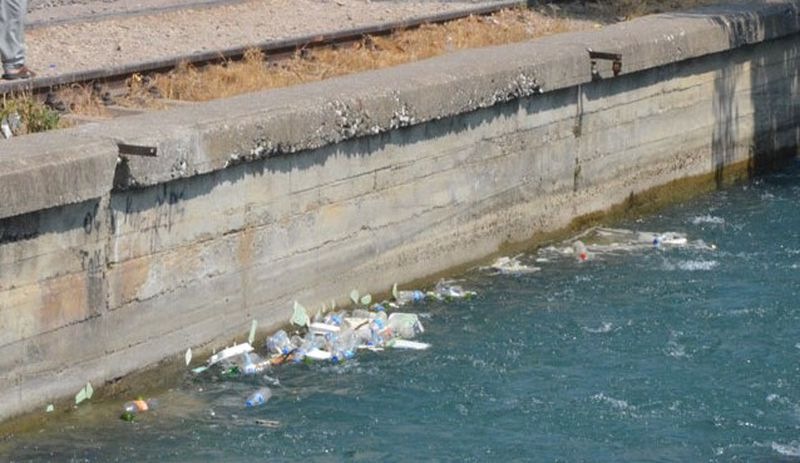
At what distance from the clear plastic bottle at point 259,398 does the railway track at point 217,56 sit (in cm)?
314

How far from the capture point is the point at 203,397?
32.2 feet

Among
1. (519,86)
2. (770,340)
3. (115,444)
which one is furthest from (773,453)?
(519,86)

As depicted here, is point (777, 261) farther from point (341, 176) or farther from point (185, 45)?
point (185, 45)

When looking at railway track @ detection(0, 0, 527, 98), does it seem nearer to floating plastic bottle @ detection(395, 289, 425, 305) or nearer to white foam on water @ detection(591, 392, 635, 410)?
floating plastic bottle @ detection(395, 289, 425, 305)

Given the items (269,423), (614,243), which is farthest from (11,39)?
(614,243)

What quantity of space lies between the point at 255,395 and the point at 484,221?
135 inches

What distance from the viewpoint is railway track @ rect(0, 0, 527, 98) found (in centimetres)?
1181

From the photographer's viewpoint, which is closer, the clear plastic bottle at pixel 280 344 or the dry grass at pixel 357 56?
the clear plastic bottle at pixel 280 344

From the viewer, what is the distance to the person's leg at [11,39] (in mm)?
12359

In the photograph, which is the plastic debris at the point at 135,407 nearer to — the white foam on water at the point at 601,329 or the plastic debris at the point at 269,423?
the plastic debris at the point at 269,423

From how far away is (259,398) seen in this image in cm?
973

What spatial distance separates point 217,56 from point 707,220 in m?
4.40

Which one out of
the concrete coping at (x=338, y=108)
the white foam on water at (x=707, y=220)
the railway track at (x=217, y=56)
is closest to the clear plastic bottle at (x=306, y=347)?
the concrete coping at (x=338, y=108)

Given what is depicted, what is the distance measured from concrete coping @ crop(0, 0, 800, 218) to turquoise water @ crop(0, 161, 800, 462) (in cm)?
134
